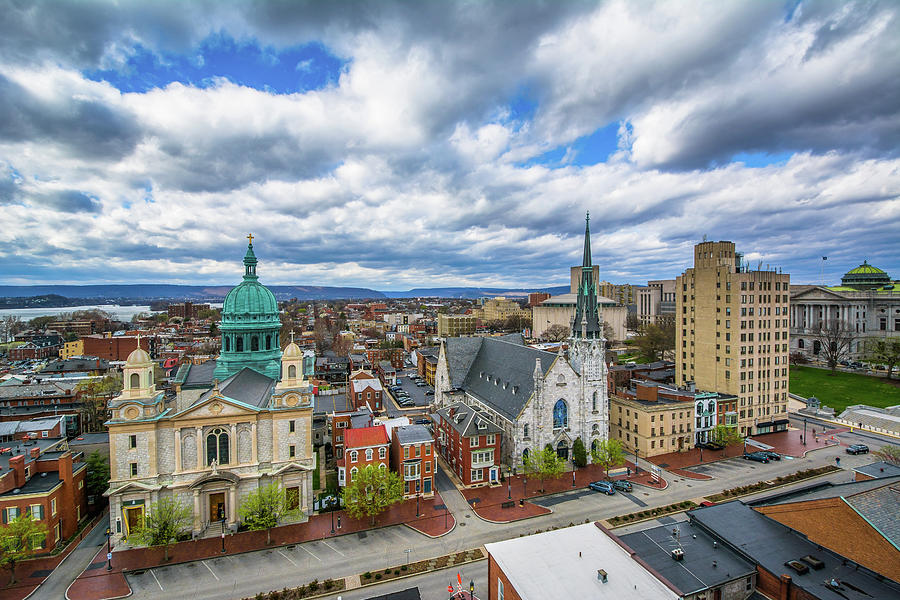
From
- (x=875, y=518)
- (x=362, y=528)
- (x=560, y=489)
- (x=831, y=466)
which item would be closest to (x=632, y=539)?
(x=875, y=518)

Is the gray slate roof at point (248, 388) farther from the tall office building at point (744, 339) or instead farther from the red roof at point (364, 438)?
the tall office building at point (744, 339)

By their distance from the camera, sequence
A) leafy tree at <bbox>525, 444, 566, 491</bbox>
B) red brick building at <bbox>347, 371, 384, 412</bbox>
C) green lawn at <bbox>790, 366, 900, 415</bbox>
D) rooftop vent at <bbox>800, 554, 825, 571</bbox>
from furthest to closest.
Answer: green lawn at <bbox>790, 366, 900, 415</bbox>
red brick building at <bbox>347, 371, 384, 412</bbox>
leafy tree at <bbox>525, 444, 566, 491</bbox>
rooftop vent at <bbox>800, 554, 825, 571</bbox>

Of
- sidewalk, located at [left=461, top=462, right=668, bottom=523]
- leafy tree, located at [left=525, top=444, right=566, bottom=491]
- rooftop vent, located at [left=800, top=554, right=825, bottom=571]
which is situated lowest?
sidewalk, located at [left=461, top=462, right=668, bottom=523]

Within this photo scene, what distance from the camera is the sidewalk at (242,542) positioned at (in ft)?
106

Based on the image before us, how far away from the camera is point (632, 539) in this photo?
2959 centimetres

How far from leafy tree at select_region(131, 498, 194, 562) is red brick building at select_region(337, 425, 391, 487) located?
14095 mm

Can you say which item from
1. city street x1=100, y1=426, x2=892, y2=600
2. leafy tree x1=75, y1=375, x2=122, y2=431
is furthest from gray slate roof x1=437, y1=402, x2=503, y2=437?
leafy tree x1=75, y1=375, x2=122, y2=431

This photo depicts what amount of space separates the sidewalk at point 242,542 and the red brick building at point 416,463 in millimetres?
1190

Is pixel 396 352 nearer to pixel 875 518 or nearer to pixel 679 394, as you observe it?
pixel 679 394

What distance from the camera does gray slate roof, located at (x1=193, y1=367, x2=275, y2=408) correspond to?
4300 centimetres

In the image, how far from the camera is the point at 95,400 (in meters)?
65.8

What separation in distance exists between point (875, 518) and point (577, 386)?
30.2 m

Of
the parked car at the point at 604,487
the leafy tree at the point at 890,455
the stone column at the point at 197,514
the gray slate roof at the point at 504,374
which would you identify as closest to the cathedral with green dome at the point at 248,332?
the stone column at the point at 197,514

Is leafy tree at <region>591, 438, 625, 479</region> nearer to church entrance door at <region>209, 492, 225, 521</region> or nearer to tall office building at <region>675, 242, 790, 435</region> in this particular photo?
tall office building at <region>675, 242, 790, 435</region>
